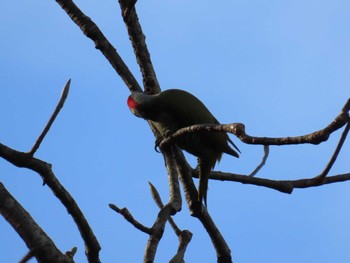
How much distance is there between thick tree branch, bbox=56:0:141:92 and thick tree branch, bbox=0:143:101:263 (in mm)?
1872

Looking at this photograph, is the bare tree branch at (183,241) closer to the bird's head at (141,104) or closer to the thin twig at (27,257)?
the thin twig at (27,257)

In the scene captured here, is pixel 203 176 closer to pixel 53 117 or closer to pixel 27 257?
pixel 53 117

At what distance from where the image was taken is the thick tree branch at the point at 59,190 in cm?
320

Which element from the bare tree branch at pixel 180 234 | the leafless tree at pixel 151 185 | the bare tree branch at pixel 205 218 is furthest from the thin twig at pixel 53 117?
the bare tree branch at pixel 205 218

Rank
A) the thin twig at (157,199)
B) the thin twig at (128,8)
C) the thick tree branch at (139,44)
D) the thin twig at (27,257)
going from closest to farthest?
the thin twig at (27,257) < the thin twig at (157,199) < the thin twig at (128,8) < the thick tree branch at (139,44)

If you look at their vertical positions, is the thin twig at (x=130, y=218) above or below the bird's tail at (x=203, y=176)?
below

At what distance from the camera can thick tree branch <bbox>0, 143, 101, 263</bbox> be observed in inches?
126

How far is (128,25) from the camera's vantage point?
5145 mm

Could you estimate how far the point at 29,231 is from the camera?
9.15 feet

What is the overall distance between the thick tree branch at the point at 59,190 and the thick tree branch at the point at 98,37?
1872mm

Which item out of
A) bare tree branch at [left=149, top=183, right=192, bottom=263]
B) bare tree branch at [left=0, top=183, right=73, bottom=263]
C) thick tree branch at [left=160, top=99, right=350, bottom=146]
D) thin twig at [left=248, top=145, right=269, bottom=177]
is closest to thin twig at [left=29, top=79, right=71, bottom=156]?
bare tree branch at [left=0, top=183, right=73, bottom=263]

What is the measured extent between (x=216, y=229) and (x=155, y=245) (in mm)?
1006

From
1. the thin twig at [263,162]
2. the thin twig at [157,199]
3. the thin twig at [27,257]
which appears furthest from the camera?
the thin twig at [263,162]

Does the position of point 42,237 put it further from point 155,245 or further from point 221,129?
point 221,129
